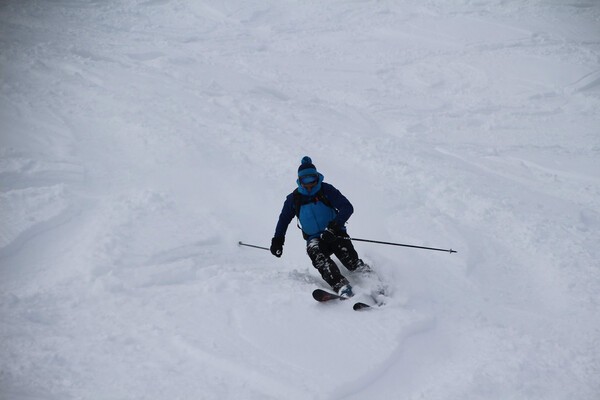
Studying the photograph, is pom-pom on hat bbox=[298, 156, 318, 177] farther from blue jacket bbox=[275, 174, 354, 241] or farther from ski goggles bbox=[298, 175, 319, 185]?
blue jacket bbox=[275, 174, 354, 241]

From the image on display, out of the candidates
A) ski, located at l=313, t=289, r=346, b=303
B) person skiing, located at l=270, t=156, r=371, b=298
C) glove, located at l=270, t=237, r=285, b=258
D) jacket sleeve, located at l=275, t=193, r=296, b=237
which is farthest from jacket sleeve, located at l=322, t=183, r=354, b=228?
ski, located at l=313, t=289, r=346, b=303

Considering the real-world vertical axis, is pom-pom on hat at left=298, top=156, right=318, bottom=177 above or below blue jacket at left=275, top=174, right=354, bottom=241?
above

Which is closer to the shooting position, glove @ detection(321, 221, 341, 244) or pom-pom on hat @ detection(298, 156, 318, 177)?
pom-pom on hat @ detection(298, 156, 318, 177)

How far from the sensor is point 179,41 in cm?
1756

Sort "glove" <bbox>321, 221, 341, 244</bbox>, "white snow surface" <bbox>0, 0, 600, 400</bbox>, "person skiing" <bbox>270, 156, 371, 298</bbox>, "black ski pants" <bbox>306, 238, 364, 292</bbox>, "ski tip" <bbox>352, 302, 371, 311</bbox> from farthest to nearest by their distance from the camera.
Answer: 1. "glove" <bbox>321, 221, 341, 244</bbox>
2. "person skiing" <bbox>270, 156, 371, 298</bbox>
3. "black ski pants" <bbox>306, 238, 364, 292</bbox>
4. "ski tip" <bbox>352, 302, 371, 311</bbox>
5. "white snow surface" <bbox>0, 0, 600, 400</bbox>

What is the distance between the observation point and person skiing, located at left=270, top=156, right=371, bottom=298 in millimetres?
5891

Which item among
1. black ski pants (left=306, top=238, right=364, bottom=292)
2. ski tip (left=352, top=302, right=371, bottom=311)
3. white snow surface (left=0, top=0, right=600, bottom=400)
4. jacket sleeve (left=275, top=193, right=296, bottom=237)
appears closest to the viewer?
white snow surface (left=0, top=0, right=600, bottom=400)

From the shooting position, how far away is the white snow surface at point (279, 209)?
418 centimetres

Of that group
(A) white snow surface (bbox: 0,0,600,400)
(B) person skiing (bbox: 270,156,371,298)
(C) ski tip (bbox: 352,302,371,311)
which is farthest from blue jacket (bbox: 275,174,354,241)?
(C) ski tip (bbox: 352,302,371,311)

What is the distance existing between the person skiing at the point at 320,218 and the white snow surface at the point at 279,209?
A: 0.48m

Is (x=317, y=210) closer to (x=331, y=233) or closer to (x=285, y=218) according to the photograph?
(x=331, y=233)

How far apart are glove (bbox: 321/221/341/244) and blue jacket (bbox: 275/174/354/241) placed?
0.06m

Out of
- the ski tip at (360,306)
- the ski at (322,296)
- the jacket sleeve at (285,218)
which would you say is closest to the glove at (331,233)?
the jacket sleeve at (285,218)

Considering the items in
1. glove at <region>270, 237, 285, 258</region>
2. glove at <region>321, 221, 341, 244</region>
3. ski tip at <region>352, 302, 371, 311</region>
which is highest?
glove at <region>321, 221, 341, 244</region>
